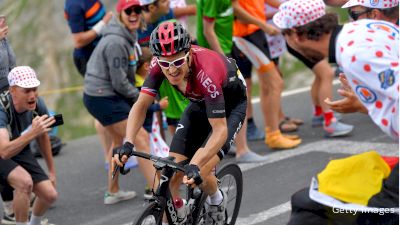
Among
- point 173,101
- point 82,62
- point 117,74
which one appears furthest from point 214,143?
point 82,62

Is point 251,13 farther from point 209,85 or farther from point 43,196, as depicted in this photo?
point 209,85

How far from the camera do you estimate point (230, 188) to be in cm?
678

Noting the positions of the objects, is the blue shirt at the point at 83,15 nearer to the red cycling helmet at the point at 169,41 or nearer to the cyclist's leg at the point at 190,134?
the cyclist's leg at the point at 190,134

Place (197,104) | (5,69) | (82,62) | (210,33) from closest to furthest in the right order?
(197,104)
(5,69)
(210,33)
(82,62)

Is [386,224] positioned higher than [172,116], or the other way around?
[386,224]

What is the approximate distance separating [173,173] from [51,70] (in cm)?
1229

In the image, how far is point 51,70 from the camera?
17766 mm

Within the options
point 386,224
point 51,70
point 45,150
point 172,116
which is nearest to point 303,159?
point 172,116

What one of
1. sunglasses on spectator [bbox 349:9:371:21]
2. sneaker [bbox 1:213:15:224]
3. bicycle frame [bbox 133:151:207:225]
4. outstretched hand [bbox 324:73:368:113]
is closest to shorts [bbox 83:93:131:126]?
sneaker [bbox 1:213:15:224]

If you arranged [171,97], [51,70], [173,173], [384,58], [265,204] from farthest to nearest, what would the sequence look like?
1. [51,70]
2. [171,97]
3. [265,204]
4. [173,173]
5. [384,58]

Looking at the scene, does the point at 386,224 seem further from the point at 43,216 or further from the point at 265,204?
the point at 43,216

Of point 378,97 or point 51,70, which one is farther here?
point 51,70

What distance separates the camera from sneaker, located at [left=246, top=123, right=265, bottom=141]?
9953 millimetres

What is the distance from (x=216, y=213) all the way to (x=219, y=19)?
10.0ft
